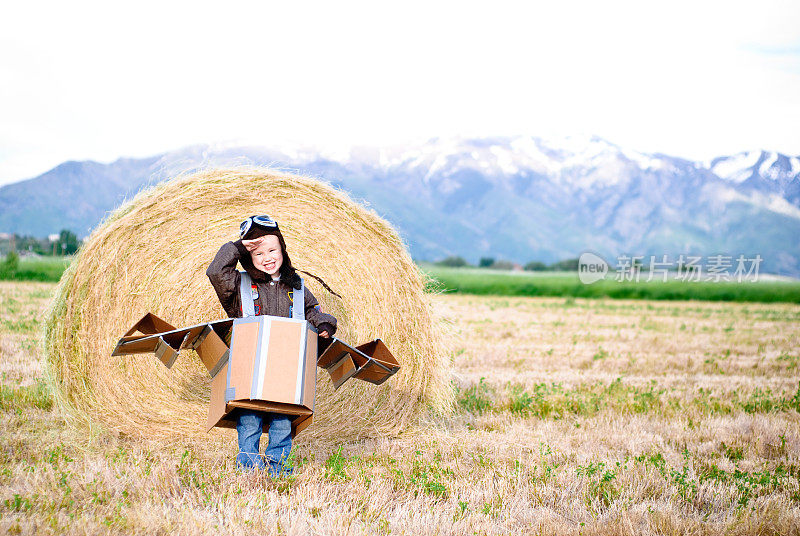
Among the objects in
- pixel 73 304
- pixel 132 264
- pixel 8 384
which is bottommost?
pixel 8 384

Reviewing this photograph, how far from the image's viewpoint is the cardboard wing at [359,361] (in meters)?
4.71

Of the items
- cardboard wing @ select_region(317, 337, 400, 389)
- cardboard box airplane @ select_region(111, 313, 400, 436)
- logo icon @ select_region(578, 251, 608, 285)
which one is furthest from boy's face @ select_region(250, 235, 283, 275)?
logo icon @ select_region(578, 251, 608, 285)

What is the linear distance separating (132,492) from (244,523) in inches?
36.2

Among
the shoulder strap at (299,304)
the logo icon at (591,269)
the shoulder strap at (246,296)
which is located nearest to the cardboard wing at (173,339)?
the shoulder strap at (246,296)

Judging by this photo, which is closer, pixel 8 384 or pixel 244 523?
pixel 244 523

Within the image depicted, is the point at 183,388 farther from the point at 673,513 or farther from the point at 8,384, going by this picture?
the point at 673,513

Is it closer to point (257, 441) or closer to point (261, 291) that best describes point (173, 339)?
point (261, 291)

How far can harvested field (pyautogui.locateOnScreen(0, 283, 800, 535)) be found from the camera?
3730 mm

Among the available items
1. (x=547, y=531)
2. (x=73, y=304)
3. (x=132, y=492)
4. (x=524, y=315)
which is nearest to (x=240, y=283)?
(x=132, y=492)

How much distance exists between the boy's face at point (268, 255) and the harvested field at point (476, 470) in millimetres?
1323

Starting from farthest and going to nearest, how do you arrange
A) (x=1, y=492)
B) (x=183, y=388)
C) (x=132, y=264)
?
(x=183, y=388) < (x=132, y=264) < (x=1, y=492)

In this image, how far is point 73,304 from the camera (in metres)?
5.42

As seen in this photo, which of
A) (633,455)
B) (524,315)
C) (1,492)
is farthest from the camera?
(524,315)

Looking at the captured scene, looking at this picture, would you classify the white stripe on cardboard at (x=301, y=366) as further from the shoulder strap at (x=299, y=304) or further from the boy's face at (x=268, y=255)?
the boy's face at (x=268, y=255)
